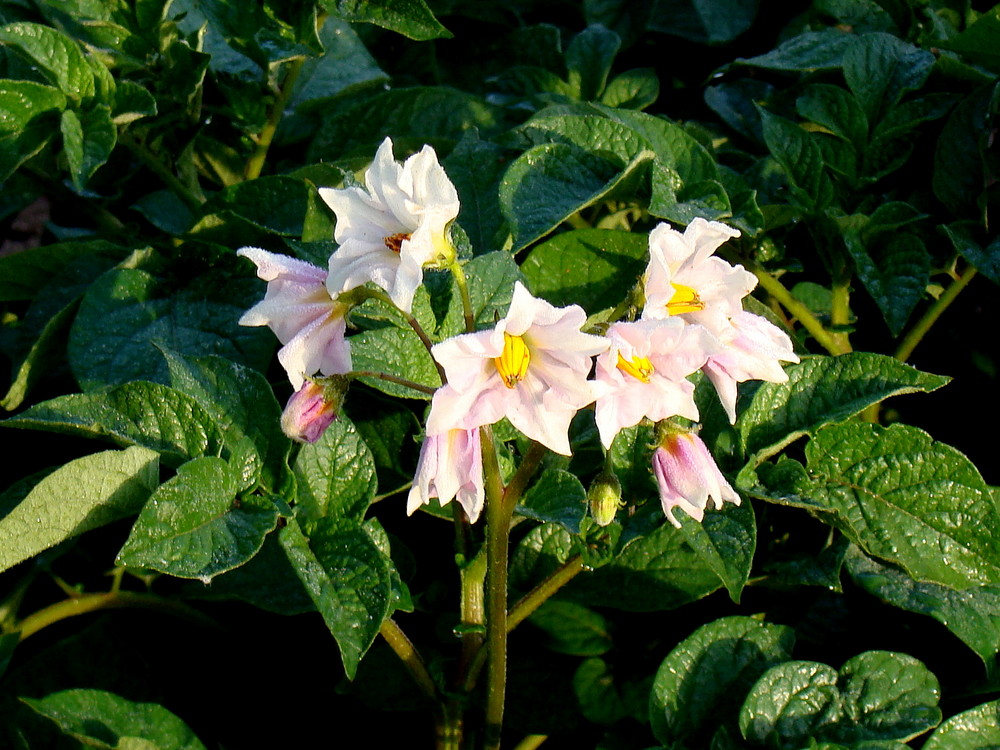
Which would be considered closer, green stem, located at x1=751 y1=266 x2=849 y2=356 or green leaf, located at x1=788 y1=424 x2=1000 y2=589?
green leaf, located at x1=788 y1=424 x2=1000 y2=589

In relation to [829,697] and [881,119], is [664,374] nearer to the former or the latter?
[829,697]

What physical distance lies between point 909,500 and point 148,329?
0.97 meters

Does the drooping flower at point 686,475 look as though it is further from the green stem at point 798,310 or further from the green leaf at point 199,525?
the green stem at point 798,310

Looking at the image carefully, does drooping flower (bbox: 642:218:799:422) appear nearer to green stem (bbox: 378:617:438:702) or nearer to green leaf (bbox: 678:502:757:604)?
green leaf (bbox: 678:502:757:604)

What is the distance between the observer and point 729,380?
3.03 ft

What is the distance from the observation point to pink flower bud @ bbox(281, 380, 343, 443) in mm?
961

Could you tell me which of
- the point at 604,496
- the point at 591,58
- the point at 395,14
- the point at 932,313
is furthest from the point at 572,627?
the point at 591,58

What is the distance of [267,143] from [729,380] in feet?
3.47

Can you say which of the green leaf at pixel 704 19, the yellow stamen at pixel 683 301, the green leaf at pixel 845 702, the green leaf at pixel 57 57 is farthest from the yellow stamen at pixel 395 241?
the green leaf at pixel 704 19

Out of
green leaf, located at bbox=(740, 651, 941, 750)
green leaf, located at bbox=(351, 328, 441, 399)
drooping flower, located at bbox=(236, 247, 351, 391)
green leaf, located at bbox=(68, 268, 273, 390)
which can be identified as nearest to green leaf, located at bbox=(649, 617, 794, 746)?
green leaf, located at bbox=(740, 651, 941, 750)

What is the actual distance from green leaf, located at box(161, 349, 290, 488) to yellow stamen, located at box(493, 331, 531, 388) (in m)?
0.36

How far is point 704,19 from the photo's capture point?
6.63 feet

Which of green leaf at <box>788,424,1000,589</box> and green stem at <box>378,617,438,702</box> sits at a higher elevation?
green leaf at <box>788,424,1000,589</box>

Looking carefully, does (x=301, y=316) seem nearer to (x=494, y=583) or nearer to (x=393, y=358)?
(x=393, y=358)
